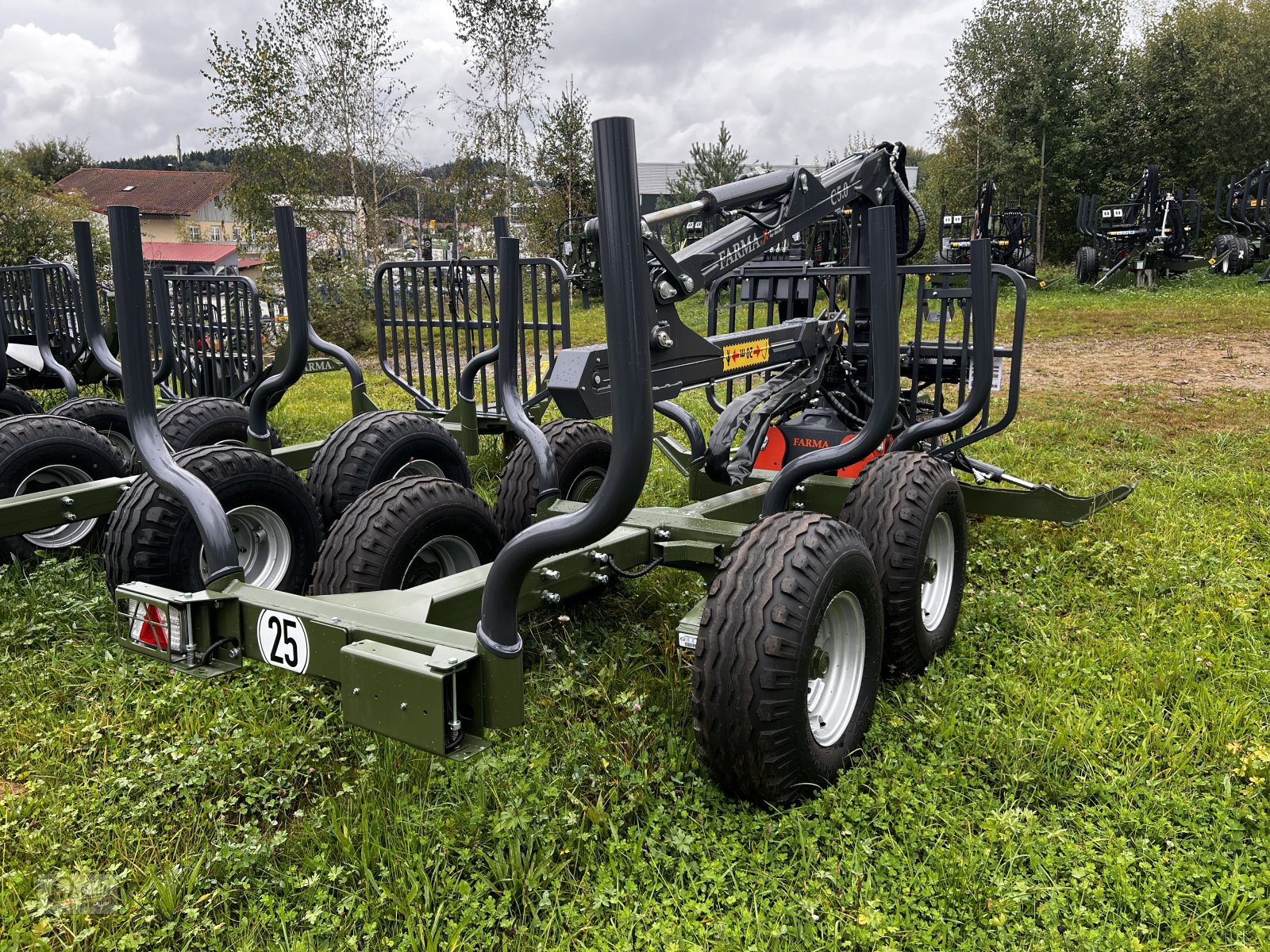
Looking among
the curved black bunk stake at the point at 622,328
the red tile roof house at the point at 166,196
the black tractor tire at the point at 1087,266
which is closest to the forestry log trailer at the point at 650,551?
the curved black bunk stake at the point at 622,328

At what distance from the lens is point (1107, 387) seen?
10.5 metres

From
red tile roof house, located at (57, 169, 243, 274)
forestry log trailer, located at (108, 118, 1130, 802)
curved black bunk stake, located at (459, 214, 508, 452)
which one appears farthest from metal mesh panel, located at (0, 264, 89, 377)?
red tile roof house, located at (57, 169, 243, 274)

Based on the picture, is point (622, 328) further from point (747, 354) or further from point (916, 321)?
point (916, 321)

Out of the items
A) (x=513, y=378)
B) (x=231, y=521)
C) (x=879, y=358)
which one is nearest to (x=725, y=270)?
(x=879, y=358)

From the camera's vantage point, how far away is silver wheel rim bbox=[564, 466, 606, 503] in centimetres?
493

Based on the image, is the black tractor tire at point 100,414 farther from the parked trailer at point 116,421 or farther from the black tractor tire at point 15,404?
the black tractor tire at point 15,404

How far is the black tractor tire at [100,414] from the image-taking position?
6504mm

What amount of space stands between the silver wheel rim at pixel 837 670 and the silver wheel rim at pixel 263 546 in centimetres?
242

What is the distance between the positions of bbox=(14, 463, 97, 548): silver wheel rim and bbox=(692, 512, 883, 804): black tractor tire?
3996mm

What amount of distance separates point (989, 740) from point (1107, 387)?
840 centimetres

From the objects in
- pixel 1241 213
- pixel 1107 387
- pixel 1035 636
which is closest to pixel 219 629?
pixel 1035 636

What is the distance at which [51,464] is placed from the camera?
512 centimetres

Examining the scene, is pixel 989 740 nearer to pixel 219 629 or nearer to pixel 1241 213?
pixel 219 629
